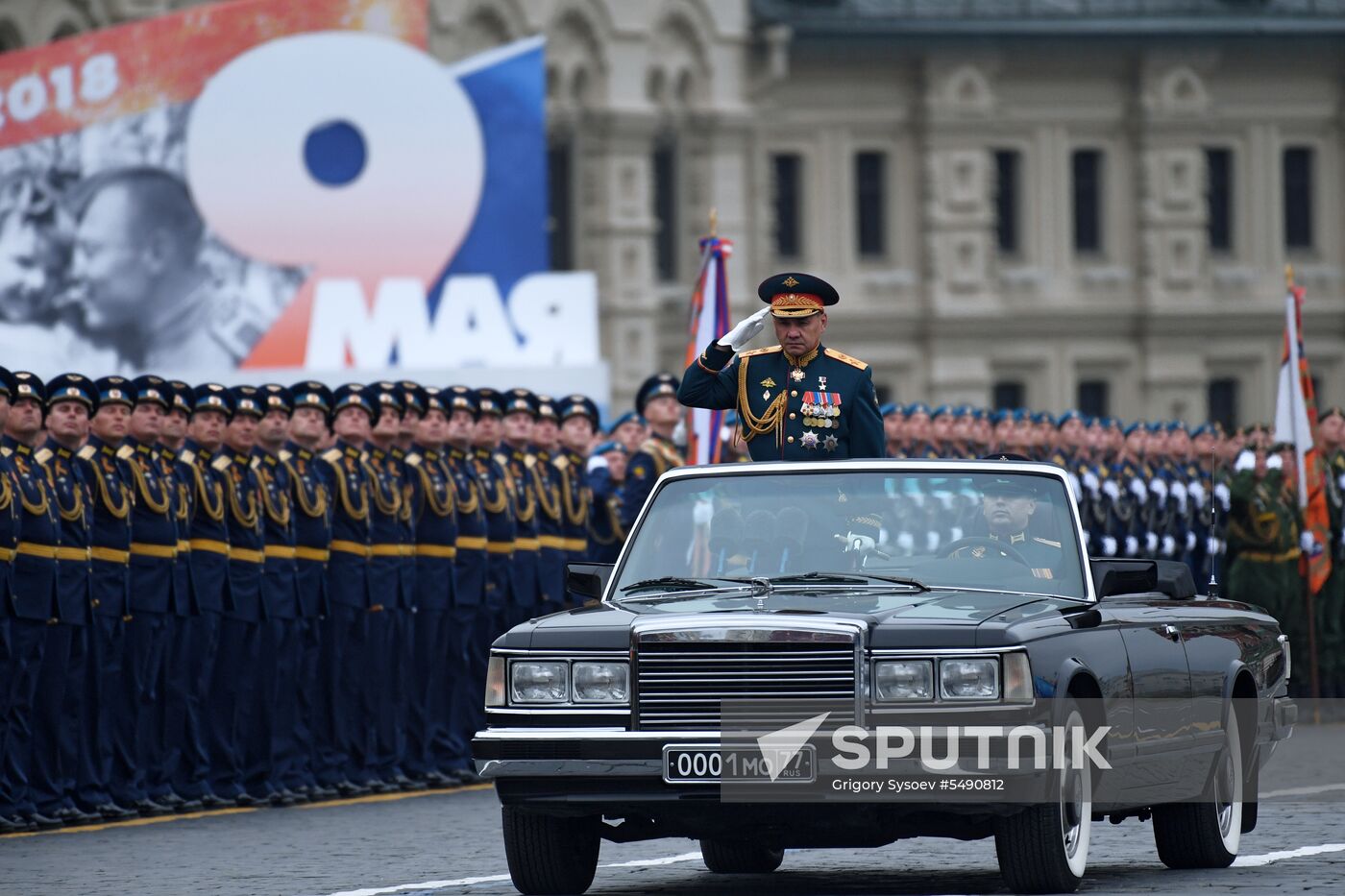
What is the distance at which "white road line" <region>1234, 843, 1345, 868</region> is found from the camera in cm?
1325

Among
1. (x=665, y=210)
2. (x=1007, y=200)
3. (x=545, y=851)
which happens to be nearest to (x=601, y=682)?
(x=545, y=851)

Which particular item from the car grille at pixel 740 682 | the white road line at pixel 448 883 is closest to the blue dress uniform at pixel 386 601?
the white road line at pixel 448 883

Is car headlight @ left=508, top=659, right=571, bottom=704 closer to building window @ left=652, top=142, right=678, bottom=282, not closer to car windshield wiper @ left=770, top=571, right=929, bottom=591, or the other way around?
car windshield wiper @ left=770, top=571, right=929, bottom=591

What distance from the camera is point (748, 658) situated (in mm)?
11164

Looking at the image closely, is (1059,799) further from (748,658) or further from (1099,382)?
(1099,382)

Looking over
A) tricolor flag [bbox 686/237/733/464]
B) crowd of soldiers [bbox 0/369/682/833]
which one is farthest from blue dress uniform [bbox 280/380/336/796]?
tricolor flag [bbox 686/237/733/464]

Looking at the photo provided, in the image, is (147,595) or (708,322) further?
(708,322)

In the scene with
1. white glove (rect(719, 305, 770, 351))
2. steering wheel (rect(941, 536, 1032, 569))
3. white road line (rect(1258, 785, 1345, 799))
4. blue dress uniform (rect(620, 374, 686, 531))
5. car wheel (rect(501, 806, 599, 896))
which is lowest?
Result: white road line (rect(1258, 785, 1345, 799))

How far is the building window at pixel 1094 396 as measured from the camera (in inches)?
2361

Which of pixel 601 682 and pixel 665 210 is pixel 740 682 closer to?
pixel 601 682

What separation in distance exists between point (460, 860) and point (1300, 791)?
5475mm

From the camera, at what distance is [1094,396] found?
60188 millimetres

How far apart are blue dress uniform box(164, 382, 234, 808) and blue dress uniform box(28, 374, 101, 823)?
27.9 inches

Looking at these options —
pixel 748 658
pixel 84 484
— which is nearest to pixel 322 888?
pixel 748 658
